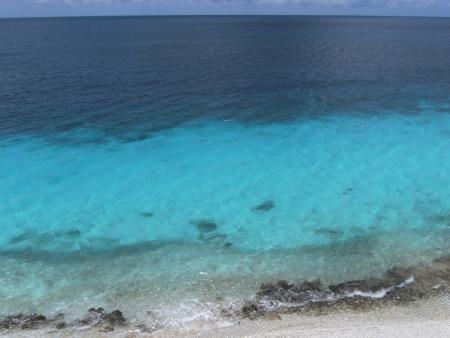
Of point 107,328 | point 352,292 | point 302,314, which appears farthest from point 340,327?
point 107,328

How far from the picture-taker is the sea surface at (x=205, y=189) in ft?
79.8

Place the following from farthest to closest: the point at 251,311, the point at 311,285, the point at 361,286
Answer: the point at 311,285, the point at 361,286, the point at 251,311

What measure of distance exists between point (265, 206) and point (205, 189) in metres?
5.88

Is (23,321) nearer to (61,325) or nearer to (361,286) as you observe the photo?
(61,325)

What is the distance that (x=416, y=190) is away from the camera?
3353cm

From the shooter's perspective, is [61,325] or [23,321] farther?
[23,321]

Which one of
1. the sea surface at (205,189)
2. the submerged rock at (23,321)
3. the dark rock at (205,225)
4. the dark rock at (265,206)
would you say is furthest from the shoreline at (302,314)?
the dark rock at (265,206)

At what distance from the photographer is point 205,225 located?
2981cm

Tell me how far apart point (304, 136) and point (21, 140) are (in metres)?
32.2

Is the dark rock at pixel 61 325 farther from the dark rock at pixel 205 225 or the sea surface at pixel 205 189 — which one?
the dark rock at pixel 205 225

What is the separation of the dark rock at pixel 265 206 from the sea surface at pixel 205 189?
0.52 ft

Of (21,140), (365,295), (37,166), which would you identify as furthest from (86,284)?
(21,140)

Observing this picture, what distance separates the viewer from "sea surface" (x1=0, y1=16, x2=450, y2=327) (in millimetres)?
24328

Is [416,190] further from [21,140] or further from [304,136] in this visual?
[21,140]
